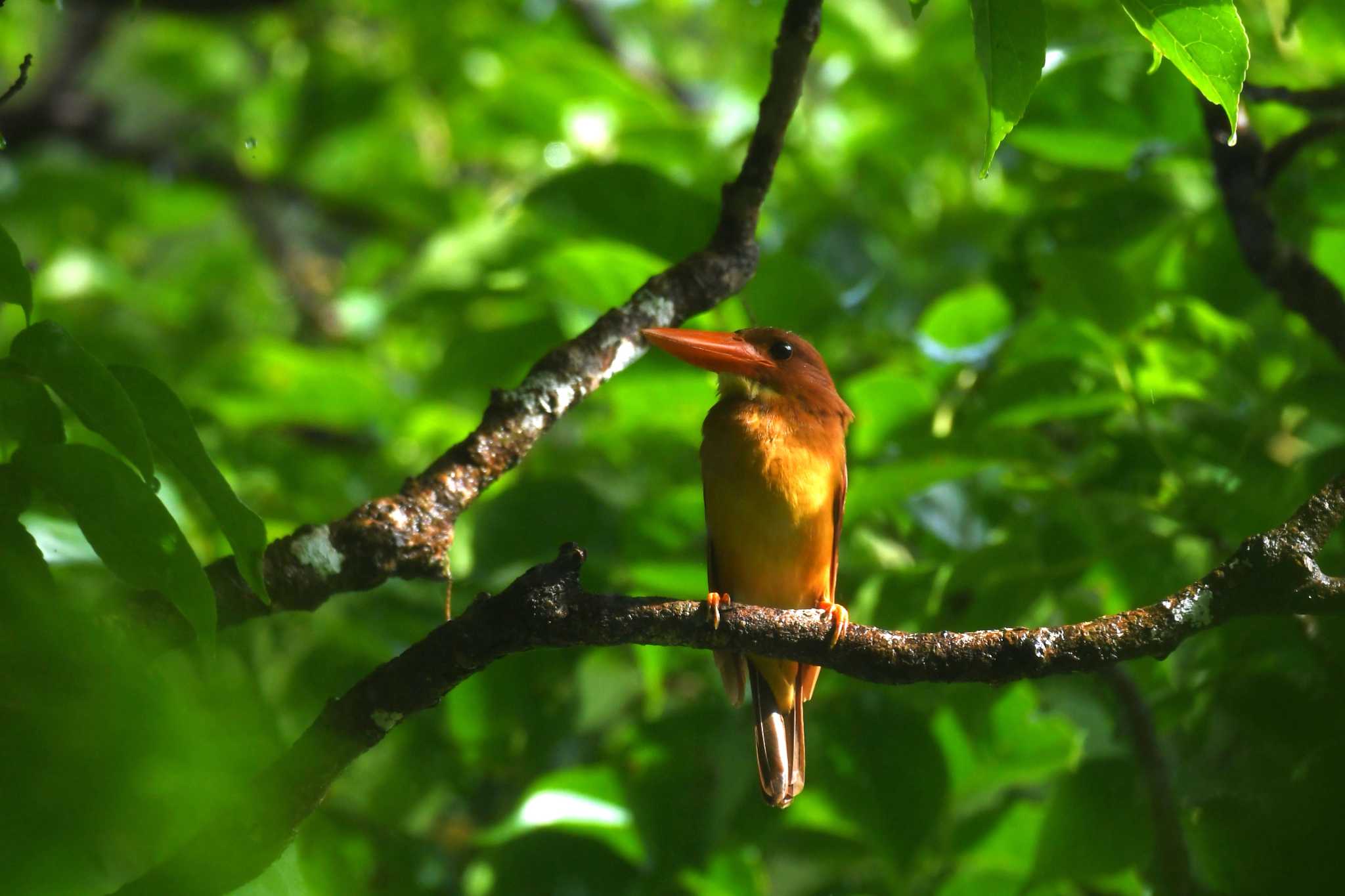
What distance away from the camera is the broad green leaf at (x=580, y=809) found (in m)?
2.98

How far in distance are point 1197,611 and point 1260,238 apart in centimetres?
134

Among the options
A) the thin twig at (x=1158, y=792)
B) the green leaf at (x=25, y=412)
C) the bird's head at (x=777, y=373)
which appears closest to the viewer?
the green leaf at (x=25, y=412)

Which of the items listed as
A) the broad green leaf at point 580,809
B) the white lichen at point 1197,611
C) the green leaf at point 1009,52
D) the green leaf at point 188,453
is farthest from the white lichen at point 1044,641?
the broad green leaf at point 580,809

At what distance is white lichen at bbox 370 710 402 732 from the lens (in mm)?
1868

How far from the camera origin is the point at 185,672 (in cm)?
207

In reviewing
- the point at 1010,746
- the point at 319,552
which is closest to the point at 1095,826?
the point at 1010,746

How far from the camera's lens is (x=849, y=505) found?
3033 millimetres

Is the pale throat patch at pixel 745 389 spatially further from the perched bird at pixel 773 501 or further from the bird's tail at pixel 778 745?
the bird's tail at pixel 778 745

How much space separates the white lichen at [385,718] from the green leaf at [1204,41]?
147 centimetres

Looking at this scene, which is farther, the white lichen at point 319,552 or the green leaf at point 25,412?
the white lichen at point 319,552

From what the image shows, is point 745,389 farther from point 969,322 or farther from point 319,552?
point 319,552

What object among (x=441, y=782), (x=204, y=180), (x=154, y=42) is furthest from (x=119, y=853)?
(x=154, y=42)

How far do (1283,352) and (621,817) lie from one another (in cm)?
213

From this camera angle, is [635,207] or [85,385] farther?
[635,207]
